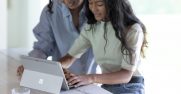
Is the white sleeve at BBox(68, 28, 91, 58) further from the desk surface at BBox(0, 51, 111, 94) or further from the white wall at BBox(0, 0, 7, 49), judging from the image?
the white wall at BBox(0, 0, 7, 49)

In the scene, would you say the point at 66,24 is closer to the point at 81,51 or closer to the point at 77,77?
the point at 81,51

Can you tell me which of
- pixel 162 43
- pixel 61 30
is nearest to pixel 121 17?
pixel 61 30

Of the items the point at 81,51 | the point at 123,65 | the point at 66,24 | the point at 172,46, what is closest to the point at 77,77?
the point at 123,65

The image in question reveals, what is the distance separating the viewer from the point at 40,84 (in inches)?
58.0

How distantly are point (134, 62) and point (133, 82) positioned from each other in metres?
0.16

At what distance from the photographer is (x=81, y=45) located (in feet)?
6.24

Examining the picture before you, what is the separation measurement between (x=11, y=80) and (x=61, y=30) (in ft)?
2.00

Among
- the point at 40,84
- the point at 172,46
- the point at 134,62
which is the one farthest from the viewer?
the point at 172,46

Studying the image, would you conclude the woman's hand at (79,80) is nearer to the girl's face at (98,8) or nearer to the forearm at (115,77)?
the forearm at (115,77)

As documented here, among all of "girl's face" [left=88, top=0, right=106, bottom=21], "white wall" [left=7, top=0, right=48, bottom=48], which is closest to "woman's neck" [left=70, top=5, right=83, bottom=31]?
"girl's face" [left=88, top=0, right=106, bottom=21]

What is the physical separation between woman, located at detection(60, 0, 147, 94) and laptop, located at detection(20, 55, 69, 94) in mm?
126

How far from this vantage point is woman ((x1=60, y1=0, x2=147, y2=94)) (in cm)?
163

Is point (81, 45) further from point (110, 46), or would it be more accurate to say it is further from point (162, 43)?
point (162, 43)

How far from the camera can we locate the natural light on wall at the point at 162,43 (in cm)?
322
